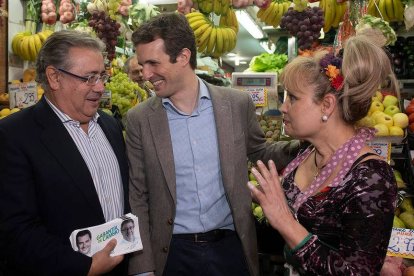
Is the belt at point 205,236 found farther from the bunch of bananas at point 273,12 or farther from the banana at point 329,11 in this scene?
the bunch of bananas at point 273,12

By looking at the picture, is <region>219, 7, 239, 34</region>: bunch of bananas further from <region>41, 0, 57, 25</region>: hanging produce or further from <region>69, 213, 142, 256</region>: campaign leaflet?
<region>69, 213, 142, 256</region>: campaign leaflet

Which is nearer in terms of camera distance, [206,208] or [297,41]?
[206,208]

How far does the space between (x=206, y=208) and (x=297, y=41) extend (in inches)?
63.7

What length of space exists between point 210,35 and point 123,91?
2.94ft

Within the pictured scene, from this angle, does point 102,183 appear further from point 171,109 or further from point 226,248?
point 226,248

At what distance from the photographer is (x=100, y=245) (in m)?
1.75

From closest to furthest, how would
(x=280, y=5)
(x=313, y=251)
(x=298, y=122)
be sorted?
(x=313, y=251) < (x=298, y=122) < (x=280, y=5)

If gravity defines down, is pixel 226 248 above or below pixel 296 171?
below

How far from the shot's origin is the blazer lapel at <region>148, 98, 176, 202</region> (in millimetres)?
2091

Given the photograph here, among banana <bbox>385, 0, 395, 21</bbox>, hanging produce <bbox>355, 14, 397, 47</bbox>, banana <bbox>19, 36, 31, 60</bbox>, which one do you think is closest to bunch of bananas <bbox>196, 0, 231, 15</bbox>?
hanging produce <bbox>355, 14, 397, 47</bbox>

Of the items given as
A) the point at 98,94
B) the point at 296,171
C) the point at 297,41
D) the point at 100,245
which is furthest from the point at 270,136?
the point at 100,245

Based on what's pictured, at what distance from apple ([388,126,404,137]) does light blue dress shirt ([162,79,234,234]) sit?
1.05 metres

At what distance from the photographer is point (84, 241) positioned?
5.66 ft

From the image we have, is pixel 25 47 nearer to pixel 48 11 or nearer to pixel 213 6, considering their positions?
pixel 48 11
